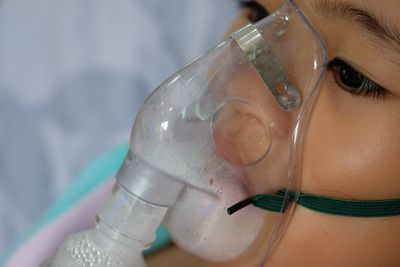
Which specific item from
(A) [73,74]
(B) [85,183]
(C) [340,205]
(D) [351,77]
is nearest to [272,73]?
(D) [351,77]

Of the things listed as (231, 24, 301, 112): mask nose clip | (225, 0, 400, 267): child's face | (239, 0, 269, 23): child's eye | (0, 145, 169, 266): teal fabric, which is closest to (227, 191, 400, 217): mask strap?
(225, 0, 400, 267): child's face

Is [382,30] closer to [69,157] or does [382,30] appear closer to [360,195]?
[360,195]

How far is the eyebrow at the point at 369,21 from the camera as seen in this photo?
0.93m

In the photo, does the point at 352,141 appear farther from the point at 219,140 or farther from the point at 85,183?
the point at 85,183

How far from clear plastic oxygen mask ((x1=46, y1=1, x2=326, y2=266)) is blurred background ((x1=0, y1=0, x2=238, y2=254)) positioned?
81 centimetres

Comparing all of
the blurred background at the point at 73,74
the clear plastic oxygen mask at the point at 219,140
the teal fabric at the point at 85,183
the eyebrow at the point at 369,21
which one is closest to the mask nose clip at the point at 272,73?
the clear plastic oxygen mask at the point at 219,140

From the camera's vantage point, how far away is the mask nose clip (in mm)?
1009

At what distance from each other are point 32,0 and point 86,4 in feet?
0.56

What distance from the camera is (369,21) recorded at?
0.94 meters

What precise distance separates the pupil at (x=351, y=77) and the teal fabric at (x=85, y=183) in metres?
0.80

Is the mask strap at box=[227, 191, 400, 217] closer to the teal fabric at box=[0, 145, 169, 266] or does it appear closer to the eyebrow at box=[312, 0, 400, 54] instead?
the eyebrow at box=[312, 0, 400, 54]

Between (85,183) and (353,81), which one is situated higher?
(353,81)

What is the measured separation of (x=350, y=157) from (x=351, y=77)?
0.40 feet

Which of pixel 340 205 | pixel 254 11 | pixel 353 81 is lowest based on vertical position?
pixel 340 205
